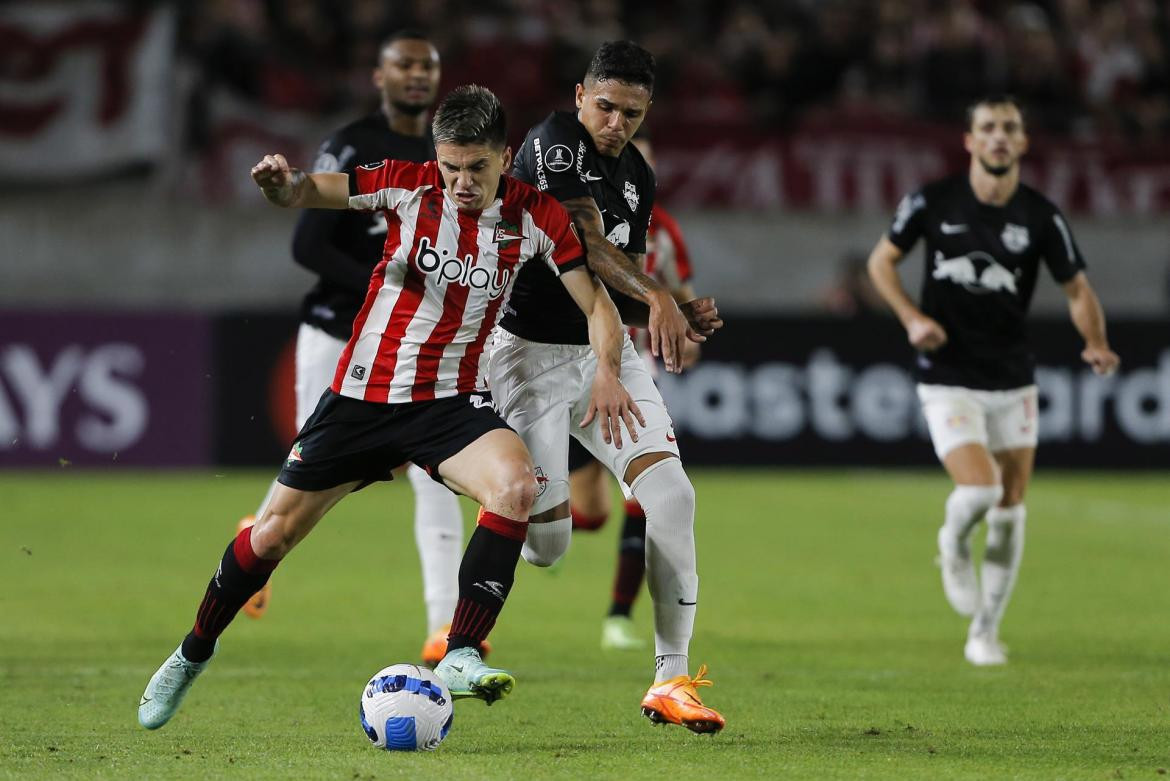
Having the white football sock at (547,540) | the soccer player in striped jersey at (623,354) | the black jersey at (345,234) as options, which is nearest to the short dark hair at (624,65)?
the soccer player in striped jersey at (623,354)

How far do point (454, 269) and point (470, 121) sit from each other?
1.58 feet

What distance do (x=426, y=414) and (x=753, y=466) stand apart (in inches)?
444

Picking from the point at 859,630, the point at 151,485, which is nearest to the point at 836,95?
the point at 151,485

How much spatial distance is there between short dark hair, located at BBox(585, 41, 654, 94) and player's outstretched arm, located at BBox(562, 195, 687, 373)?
40 centimetres

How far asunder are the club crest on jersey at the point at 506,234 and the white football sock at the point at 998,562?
3216mm

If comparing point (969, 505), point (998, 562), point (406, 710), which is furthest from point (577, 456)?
point (406, 710)

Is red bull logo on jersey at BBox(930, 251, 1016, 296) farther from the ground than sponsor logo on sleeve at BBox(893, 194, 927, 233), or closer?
closer

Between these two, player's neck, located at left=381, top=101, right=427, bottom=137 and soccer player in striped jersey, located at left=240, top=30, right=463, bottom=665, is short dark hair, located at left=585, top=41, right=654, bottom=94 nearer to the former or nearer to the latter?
soccer player in striped jersey, located at left=240, top=30, right=463, bottom=665

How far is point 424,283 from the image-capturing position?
5.83 metres

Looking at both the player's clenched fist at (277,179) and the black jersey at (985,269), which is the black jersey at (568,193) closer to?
the player's clenched fist at (277,179)

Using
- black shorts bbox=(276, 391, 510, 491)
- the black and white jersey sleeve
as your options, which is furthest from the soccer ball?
the black and white jersey sleeve

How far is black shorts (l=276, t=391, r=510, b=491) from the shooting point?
19.0ft

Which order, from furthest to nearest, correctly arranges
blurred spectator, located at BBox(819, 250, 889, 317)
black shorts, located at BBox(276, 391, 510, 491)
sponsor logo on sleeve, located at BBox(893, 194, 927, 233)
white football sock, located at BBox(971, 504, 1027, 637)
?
blurred spectator, located at BBox(819, 250, 889, 317) → sponsor logo on sleeve, located at BBox(893, 194, 927, 233) → white football sock, located at BBox(971, 504, 1027, 637) → black shorts, located at BBox(276, 391, 510, 491)

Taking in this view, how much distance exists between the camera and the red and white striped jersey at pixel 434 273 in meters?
5.77
